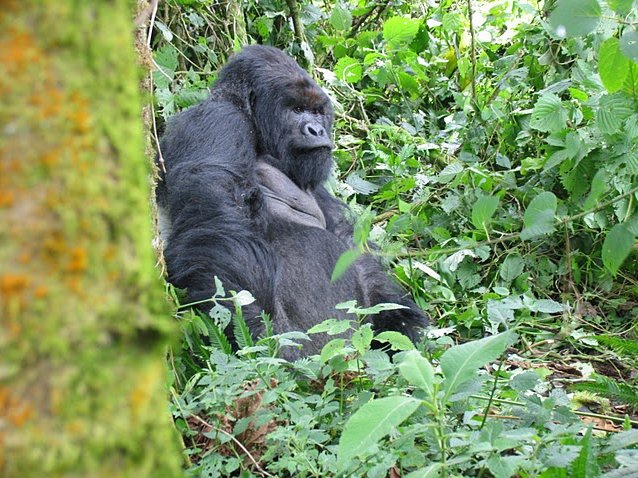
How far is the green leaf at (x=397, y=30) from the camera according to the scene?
19.3 feet

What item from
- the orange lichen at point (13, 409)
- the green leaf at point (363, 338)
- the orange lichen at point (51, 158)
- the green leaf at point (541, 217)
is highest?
the orange lichen at point (51, 158)

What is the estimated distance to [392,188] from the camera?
499 cm

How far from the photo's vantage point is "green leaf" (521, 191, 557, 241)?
1.89 meters

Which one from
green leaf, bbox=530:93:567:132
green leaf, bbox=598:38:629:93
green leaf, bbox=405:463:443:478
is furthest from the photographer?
green leaf, bbox=530:93:567:132

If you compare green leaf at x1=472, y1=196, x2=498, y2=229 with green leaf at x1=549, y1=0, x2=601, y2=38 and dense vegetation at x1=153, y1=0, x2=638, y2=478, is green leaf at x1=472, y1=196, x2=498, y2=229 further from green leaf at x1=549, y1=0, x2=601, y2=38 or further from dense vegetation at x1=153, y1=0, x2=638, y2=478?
green leaf at x1=549, y1=0, x2=601, y2=38

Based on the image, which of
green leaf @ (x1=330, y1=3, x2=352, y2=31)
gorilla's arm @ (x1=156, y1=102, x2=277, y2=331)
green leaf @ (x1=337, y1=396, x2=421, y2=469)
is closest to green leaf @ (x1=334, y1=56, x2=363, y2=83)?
green leaf @ (x1=330, y1=3, x2=352, y2=31)

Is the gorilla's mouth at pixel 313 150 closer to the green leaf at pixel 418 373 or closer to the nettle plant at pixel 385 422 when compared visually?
the nettle plant at pixel 385 422

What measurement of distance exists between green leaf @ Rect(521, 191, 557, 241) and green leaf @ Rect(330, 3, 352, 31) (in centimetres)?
428

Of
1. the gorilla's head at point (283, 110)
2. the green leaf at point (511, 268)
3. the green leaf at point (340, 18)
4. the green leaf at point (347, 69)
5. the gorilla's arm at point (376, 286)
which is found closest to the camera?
the gorilla's arm at point (376, 286)

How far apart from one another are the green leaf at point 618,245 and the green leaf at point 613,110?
3.85 feet

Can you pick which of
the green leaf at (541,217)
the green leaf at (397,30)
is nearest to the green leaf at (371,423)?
the green leaf at (541,217)

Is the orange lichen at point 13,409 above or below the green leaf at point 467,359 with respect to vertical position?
above

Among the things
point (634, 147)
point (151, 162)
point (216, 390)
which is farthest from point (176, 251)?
point (634, 147)

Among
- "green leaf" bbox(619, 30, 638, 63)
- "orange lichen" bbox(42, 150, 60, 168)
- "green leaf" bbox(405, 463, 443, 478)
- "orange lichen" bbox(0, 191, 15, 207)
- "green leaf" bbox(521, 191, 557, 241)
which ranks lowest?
"green leaf" bbox(405, 463, 443, 478)
